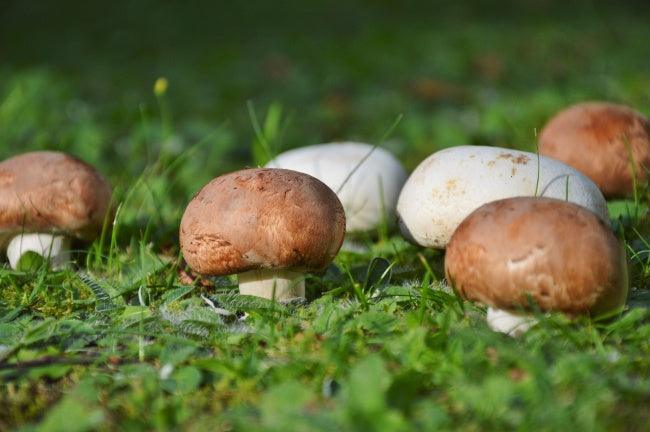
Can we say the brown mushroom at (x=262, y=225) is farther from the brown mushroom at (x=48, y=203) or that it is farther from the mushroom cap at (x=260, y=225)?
the brown mushroom at (x=48, y=203)

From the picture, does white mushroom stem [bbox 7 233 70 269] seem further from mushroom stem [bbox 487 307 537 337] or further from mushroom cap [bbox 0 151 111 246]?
mushroom stem [bbox 487 307 537 337]

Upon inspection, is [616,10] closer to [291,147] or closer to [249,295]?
[291,147]

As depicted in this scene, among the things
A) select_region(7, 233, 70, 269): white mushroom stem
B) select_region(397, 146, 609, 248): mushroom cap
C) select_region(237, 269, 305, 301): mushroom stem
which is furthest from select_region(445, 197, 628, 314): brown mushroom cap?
select_region(7, 233, 70, 269): white mushroom stem

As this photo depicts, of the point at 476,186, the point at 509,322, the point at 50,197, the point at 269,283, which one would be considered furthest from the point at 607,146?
the point at 50,197

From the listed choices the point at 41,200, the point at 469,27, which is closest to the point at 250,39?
the point at 469,27

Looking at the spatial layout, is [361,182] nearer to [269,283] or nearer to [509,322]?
[269,283]

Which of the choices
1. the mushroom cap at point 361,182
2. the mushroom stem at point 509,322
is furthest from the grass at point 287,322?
the mushroom cap at point 361,182

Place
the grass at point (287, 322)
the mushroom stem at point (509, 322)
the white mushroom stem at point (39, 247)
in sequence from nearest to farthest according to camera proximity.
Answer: the grass at point (287, 322) < the mushroom stem at point (509, 322) < the white mushroom stem at point (39, 247)
